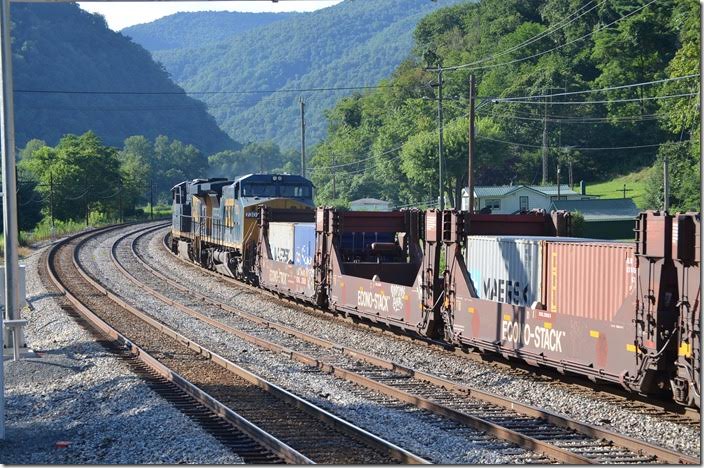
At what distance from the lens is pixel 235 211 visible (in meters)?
32.0

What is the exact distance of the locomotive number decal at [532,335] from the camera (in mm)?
13693

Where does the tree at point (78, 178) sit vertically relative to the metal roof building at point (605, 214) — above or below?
above

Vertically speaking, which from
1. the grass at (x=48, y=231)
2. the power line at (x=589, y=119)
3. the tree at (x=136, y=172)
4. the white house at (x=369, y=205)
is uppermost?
the power line at (x=589, y=119)

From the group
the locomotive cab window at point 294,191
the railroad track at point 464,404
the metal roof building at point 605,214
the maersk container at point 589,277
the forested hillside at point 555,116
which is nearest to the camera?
the railroad track at point 464,404

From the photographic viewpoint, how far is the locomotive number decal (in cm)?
1369

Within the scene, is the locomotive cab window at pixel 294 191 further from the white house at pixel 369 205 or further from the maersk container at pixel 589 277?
the white house at pixel 369 205

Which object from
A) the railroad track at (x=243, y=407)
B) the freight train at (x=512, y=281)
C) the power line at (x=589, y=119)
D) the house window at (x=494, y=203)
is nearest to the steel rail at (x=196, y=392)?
the railroad track at (x=243, y=407)

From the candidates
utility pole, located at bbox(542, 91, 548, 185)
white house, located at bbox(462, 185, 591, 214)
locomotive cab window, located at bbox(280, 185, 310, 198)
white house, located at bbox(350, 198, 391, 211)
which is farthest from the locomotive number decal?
utility pole, located at bbox(542, 91, 548, 185)

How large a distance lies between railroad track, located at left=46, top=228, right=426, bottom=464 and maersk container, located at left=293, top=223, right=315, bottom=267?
4.95m

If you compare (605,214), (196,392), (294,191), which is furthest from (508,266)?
(605,214)

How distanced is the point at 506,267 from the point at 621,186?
233 feet

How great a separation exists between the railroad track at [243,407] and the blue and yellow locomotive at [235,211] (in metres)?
8.73

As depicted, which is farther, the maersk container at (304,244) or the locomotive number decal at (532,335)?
the maersk container at (304,244)

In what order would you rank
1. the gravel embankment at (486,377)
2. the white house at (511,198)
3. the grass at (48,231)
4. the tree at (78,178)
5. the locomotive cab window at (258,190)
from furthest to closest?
the tree at (78,178) < the white house at (511,198) < the grass at (48,231) < the locomotive cab window at (258,190) < the gravel embankment at (486,377)
